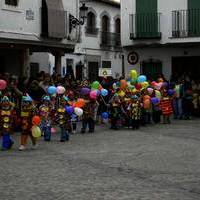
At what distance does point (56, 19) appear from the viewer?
2605cm

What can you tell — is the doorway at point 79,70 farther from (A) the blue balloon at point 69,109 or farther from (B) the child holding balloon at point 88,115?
(A) the blue balloon at point 69,109

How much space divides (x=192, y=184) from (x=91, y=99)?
914 centimetres

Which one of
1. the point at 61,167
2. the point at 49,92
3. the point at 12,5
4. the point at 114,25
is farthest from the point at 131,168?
the point at 114,25

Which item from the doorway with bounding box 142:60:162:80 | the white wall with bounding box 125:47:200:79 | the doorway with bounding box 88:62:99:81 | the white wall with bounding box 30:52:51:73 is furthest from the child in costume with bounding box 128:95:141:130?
the doorway with bounding box 88:62:99:81

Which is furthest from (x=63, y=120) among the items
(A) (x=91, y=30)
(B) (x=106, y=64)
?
(B) (x=106, y=64)

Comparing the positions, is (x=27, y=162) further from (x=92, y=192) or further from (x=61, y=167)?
(x=92, y=192)

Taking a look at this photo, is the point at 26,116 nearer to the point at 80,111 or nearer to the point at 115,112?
the point at 80,111

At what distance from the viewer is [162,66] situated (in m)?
29.3

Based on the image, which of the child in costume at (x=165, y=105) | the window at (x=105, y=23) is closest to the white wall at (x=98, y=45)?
the window at (x=105, y=23)

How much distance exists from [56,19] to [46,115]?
10833mm

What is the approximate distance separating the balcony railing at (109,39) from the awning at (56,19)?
14.9 m

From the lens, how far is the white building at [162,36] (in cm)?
2809

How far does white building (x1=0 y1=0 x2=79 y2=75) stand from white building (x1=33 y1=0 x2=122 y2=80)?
10.1 meters

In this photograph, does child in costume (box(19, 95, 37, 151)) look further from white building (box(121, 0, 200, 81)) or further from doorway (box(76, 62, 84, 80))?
doorway (box(76, 62, 84, 80))
